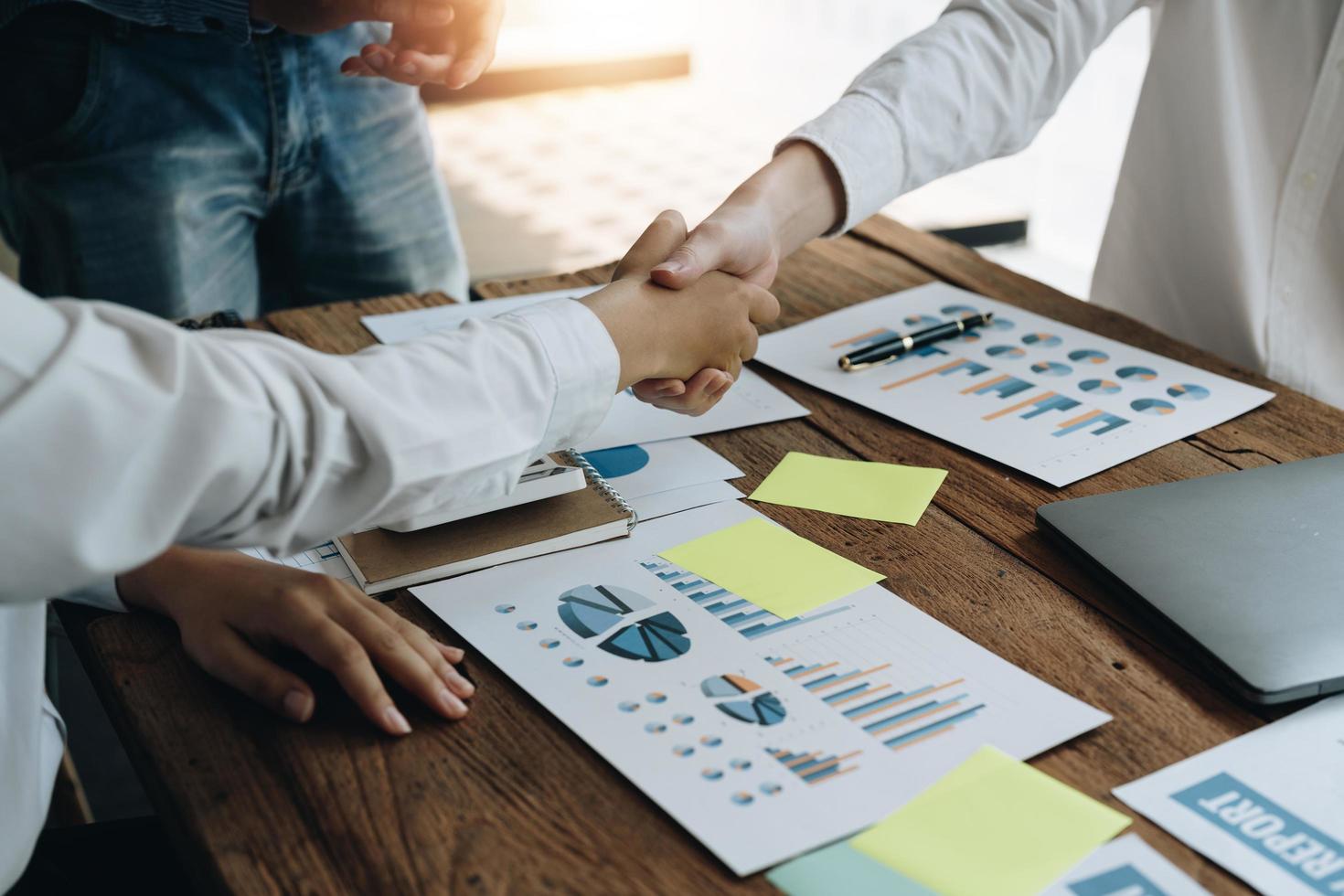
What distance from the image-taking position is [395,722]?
2.29ft

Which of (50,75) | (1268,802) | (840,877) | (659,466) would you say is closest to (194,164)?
(50,75)

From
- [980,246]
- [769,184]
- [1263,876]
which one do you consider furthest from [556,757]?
[980,246]

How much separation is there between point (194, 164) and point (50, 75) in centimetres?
19

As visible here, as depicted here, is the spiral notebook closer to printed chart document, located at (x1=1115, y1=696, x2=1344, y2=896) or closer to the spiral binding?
the spiral binding

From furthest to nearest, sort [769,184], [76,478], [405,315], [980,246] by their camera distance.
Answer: [980,246] < [405,315] < [769,184] < [76,478]

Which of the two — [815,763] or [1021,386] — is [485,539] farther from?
[1021,386]

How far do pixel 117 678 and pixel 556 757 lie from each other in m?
0.30

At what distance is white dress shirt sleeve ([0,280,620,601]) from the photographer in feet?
1.81

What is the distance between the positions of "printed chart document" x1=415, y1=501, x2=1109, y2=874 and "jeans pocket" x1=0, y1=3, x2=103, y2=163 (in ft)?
3.11

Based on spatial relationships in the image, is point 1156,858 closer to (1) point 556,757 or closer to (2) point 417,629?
(1) point 556,757

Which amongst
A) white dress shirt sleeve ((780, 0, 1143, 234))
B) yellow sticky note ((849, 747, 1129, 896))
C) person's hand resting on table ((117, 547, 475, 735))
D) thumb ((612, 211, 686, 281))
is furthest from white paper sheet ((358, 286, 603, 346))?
yellow sticky note ((849, 747, 1129, 896))

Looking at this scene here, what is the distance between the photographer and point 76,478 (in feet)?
1.82

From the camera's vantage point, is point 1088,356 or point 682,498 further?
point 1088,356

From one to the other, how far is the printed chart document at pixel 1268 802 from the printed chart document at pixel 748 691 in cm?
6
